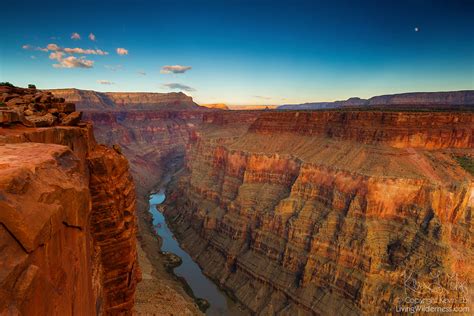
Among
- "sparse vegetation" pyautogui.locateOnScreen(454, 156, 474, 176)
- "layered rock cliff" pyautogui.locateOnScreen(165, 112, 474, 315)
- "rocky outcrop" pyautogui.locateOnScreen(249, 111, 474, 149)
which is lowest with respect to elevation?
"layered rock cliff" pyautogui.locateOnScreen(165, 112, 474, 315)

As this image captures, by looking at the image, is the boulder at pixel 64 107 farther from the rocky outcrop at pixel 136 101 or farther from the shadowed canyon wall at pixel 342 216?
the rocky outcrop at pixel 136 101

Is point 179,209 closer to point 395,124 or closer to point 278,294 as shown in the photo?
point 278,294

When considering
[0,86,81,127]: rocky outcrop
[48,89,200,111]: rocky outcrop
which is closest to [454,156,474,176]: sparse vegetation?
[0,86,81,127]: rocky outcrop

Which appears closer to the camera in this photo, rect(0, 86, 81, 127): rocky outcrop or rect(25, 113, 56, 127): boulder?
rect(0, 86, 81, 127): rocky outcrop

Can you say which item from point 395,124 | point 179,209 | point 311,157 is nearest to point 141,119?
point 179,209

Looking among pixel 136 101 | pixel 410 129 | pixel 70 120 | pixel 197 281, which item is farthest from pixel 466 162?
pixel 136 101

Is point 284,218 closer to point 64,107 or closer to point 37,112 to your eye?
point 64,107

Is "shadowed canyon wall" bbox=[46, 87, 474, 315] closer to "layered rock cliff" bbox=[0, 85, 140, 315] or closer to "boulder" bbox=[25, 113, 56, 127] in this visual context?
"layered rock cliff" bbox=[0, 85, 140, 315]

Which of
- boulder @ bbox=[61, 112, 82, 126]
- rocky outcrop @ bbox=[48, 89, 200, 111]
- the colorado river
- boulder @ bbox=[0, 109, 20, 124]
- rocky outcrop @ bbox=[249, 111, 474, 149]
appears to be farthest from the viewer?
rocky outcrop @ bbox=[48, 89, 200, 111]
